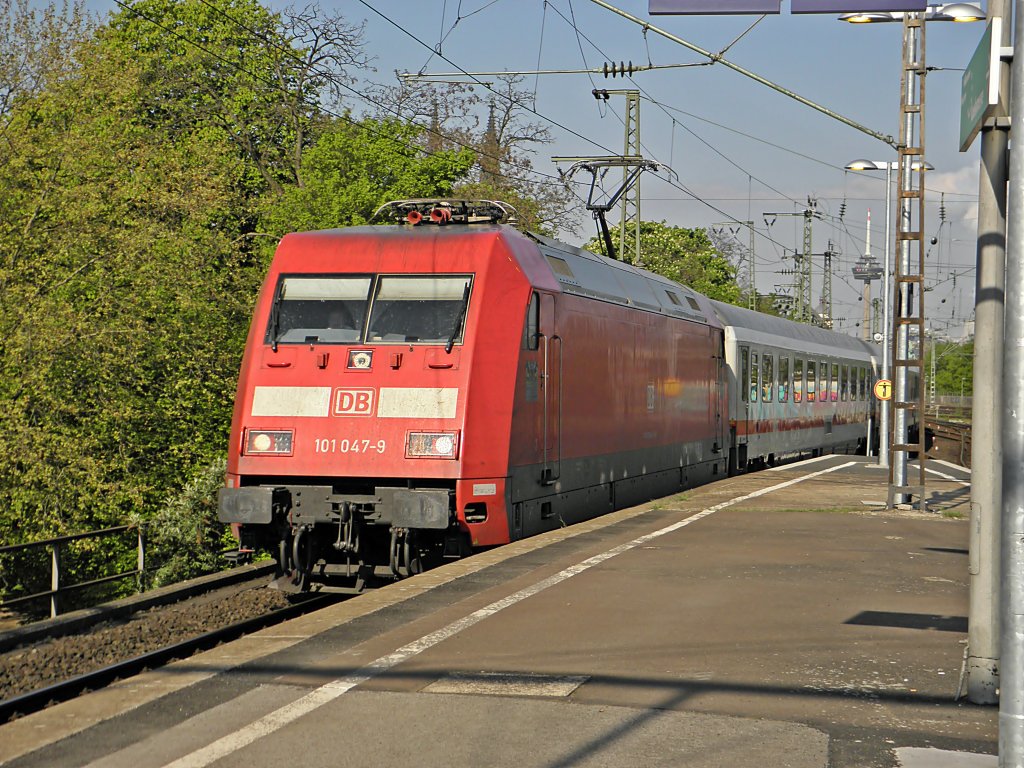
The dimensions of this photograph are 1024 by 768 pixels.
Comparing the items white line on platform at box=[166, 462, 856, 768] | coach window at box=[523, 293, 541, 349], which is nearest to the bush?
coach window at box=[523, 293, 541, 349]

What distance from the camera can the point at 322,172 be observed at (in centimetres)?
3291

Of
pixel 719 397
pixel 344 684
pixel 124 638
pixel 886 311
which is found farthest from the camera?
pixel 886 311

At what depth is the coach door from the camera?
1345cm

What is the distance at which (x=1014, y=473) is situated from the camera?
4457 millimetres

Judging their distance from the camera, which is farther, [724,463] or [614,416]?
[724,463]

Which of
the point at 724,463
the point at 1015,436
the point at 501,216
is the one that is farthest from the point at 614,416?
the point at 1015,436

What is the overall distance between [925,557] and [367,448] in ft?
17.9

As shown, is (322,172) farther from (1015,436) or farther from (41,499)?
(1015,436)

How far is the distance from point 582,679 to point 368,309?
6420 mm

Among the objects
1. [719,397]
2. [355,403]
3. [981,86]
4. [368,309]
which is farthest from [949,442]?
[981,86]

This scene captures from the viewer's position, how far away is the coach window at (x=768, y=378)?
1072 inches

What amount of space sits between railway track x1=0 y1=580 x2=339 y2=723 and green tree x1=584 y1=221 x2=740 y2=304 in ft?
144

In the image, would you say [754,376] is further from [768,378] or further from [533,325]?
[533,325]

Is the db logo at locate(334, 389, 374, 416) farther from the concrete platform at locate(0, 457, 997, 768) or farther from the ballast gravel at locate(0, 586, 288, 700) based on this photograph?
the ballast gravel at locate(0, 586, 288, 700)
